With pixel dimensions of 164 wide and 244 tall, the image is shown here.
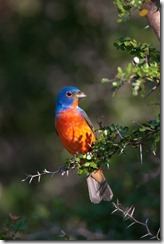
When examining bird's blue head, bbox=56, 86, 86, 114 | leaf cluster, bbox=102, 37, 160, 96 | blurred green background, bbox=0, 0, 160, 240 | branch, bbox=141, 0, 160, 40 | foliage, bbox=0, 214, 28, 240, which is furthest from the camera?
blurred green background, bbox=0, 0, 160, 240

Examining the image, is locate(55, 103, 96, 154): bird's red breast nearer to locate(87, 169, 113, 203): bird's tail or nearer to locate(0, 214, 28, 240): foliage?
locate(87, 169, 113, 203): bird's tail

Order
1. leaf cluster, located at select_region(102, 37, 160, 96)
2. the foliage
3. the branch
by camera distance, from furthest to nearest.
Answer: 1. the foliage
2. the branch
3. leaf cluster, located at select_region(102, 37, 160, 96)

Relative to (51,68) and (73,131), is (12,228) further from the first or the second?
(51,68)

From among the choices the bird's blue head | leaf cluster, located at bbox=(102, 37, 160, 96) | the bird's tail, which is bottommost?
the bird's tail

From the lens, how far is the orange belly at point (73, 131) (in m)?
5.68

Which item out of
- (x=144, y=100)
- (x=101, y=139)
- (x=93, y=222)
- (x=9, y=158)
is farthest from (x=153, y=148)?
(x=9, y=158)

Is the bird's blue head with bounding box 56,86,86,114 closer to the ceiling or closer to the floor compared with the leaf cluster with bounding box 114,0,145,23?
Result: closer to the floor

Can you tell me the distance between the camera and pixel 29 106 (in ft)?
32.5

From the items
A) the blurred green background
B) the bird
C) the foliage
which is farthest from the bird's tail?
the blurred green background

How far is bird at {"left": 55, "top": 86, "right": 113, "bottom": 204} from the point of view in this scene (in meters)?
5.68

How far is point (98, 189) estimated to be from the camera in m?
5.86

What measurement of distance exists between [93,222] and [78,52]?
3.82 meters

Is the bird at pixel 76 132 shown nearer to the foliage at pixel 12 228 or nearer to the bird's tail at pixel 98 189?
the bird's tail at pixel 98 189

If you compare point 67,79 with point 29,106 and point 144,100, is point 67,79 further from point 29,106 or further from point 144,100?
point 144,100
